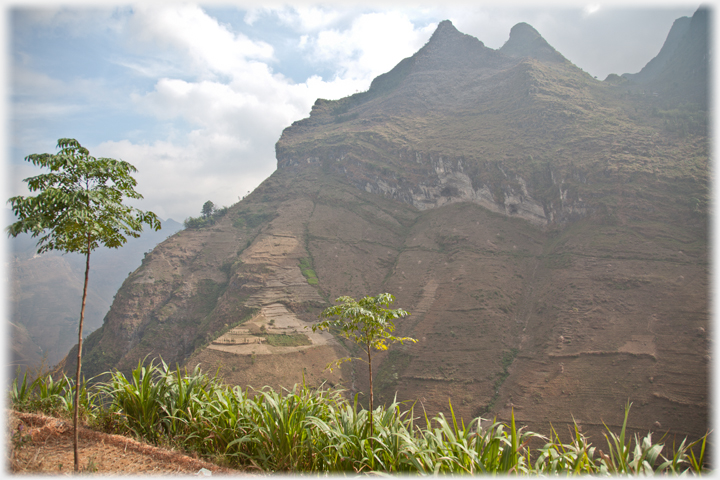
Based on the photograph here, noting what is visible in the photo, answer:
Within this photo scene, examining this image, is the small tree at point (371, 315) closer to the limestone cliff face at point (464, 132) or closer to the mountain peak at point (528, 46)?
the limestone cliff face at point (464, 132)

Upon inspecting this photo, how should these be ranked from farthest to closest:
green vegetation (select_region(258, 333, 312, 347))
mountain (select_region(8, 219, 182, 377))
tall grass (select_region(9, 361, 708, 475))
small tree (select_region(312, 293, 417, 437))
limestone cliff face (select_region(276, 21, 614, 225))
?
mountain (select_region(8, 219, 182, 377)) < limestone cliff face (select_region(276, 21, 614, 225)) < green vegetation (select_region(258, 333, 312, 347)) < small tree (select_region(312, 293, 417, 437)) < tall grass (select_region(9, 361, 708, 475))

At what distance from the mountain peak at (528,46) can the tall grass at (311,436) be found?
422 ft

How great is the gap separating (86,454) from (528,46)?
493 ft

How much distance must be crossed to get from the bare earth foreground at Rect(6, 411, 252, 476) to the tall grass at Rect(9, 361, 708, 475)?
39cm

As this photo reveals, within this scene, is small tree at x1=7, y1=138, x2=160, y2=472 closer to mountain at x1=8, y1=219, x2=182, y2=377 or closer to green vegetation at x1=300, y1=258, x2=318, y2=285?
green vegetation at x1=300, y1=258, x2=318, y2=285

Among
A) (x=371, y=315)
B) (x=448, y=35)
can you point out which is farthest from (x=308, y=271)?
(x=448, y=35)

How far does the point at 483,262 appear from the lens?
59469 mm

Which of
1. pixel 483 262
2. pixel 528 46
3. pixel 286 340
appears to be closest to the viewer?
pixel 286 340

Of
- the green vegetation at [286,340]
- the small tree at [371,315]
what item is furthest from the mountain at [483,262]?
the small tree at [371,315]

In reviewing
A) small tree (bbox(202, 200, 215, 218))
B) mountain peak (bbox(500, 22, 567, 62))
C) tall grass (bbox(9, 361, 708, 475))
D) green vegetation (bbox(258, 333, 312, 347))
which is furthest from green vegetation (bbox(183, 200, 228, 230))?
mountain peak (bbox(500, 22, 567, 62))

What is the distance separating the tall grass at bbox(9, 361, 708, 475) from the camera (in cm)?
556

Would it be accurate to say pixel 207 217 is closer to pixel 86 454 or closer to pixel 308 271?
pixel 308 271

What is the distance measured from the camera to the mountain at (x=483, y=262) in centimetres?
3872

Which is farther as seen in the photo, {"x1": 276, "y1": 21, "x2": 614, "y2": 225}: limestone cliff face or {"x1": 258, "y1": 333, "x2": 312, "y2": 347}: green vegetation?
{"x1": 276, "y1": 21, "x2": 614, "y2": 225}: limestone cliff face
